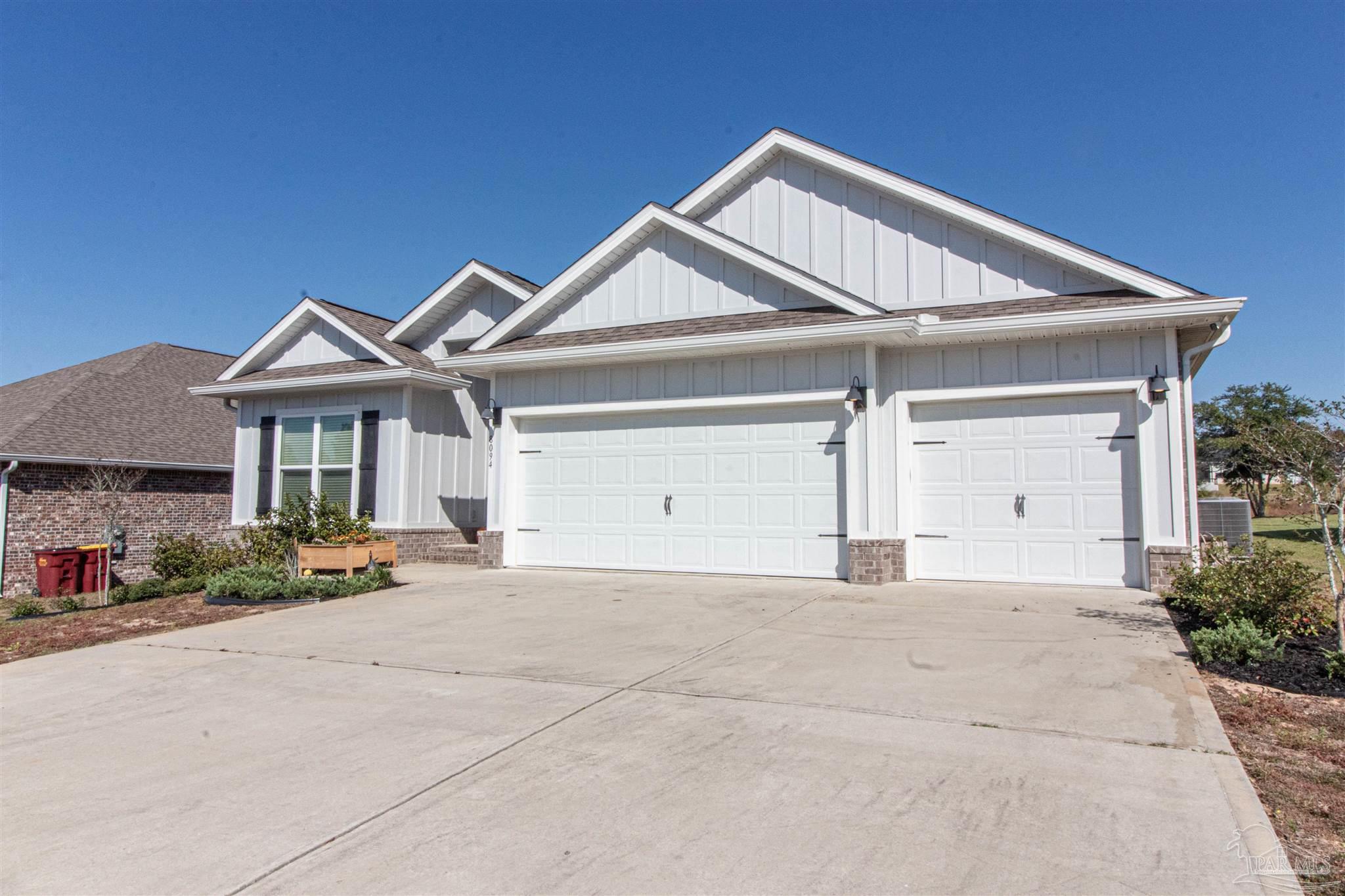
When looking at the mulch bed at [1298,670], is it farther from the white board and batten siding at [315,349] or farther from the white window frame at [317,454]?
the white board and batten siding at [315,349]

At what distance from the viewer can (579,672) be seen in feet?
19.2

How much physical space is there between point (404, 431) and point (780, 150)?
25.9 ft

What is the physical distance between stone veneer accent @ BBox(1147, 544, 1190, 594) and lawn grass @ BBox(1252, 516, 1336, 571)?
104cm

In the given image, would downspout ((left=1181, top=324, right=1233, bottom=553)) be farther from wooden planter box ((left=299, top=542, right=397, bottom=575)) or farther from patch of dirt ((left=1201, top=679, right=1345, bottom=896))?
wooden planter box ((left=299, top=542, right=397, bottom=575))

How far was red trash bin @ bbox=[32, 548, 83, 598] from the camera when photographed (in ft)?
51.1

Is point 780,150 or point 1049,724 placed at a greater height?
point 780,150

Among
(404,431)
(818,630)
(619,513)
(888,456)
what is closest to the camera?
(818,630)

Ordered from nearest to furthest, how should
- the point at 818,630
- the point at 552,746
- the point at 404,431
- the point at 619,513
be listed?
1. the point at 552,746
2. the point at 818,630
3. the point at 619,513
4. the point at 404,431

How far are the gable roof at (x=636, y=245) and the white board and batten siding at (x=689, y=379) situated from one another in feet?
2.11

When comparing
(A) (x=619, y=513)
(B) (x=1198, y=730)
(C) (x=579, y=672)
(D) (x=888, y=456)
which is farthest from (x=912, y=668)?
(A) (x=619, y=513)

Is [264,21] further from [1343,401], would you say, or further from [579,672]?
[1343,401]

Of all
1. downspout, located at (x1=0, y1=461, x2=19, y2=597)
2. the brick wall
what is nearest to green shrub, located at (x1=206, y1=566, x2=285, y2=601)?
the brick wall

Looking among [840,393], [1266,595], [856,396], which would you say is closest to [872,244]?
[840,393]

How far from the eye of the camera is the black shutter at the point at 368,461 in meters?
14.4
